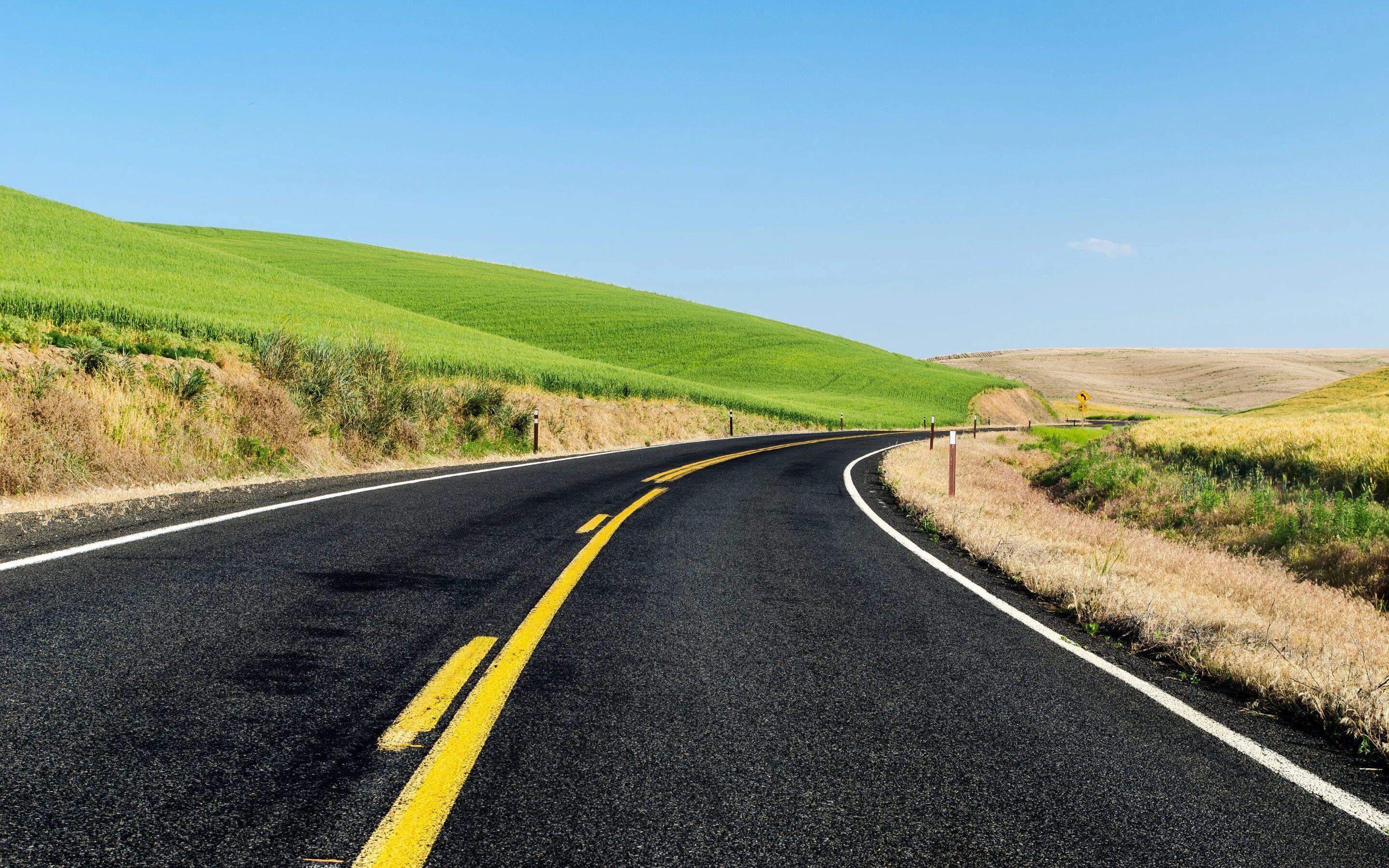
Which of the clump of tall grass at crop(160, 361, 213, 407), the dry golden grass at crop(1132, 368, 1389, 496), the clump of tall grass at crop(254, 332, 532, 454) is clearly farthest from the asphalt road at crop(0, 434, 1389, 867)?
the dry golden grass at crop(1132, 368, 1389, 496)

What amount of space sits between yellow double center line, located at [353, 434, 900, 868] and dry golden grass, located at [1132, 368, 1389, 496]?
51.1 feet

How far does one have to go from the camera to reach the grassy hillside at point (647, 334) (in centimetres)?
6228

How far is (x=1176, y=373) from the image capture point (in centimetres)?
12306

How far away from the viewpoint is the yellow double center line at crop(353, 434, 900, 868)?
2.74m

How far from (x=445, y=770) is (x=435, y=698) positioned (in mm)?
821

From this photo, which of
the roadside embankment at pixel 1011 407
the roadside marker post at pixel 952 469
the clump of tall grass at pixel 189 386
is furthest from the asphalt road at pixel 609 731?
the roadside embankment at pixel 1011 407

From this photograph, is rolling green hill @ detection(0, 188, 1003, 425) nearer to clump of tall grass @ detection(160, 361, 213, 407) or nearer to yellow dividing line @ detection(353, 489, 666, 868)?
clump of tall grass @ detection(160, 361, 213, 407)

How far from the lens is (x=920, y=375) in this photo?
75.5m

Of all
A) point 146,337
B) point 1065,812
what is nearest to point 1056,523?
point 1065,812

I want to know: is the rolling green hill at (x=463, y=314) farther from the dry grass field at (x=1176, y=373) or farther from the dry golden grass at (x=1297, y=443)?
the dry grass field at (x=1176, y=373)

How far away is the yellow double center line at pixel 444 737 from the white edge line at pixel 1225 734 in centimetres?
342

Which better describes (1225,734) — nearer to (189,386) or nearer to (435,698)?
(435,698)

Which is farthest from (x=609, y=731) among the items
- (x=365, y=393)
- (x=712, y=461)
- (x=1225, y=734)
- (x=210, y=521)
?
(x=712, y=461)

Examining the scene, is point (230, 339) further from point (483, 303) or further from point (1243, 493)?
point (483, 303)
